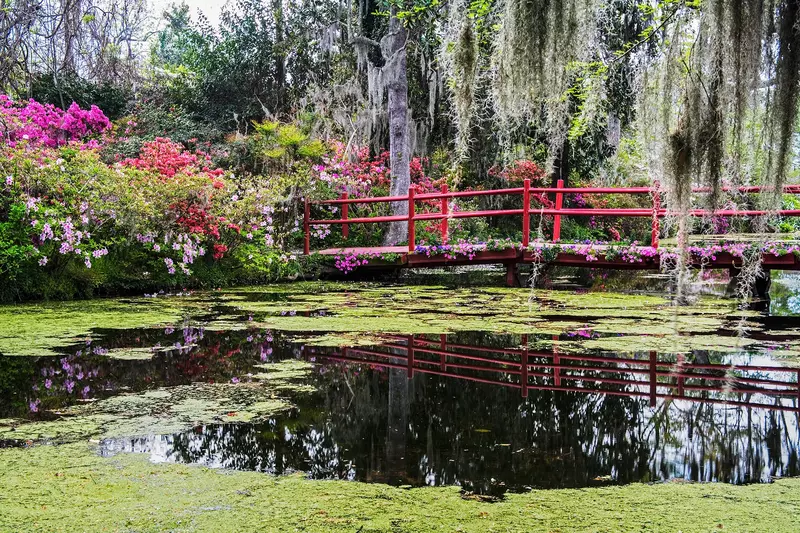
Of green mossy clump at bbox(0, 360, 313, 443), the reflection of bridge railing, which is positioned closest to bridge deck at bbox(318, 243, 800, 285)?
the reflection of bridge railing

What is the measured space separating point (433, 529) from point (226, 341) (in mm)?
3645

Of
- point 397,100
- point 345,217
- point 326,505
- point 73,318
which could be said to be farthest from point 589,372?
point 397,100

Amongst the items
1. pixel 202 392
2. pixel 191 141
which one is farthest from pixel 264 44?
pixel 202 392

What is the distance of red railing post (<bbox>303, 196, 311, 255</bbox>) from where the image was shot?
453 inches

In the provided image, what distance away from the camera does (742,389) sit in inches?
164

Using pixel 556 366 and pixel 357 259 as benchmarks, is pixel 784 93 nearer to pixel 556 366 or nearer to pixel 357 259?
pixel 556 366

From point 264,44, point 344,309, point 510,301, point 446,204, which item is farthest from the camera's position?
point 264,44

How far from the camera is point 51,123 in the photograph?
11.0 m

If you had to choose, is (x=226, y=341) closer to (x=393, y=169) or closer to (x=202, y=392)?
(x=202, y=392)

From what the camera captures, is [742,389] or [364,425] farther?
[742,389]

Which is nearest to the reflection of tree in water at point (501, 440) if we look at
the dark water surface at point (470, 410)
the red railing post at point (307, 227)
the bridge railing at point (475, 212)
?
the dark water surface at point (470, 410)

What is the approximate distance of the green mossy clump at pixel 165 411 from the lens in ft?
11.0

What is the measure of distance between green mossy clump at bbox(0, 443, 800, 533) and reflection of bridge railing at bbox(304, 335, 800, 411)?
4.62ft

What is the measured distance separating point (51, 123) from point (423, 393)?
29.2 feet
